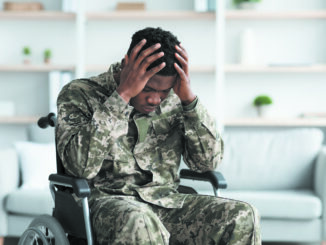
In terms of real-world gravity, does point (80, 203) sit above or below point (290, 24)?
below

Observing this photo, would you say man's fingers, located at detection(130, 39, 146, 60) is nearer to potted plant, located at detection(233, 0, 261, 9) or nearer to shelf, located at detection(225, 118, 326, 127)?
→ shelf, located at detection(225, 118, 326, 127)

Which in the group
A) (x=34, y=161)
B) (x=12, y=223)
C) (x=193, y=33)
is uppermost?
(x=193, y=33)

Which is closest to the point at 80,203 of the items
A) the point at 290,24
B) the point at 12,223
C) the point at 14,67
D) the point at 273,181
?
the point at 12,223

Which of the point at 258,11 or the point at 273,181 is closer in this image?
the point at 273,181

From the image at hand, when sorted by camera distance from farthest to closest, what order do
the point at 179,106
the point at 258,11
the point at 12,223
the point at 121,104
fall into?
the point at 258,11 → the point at 12,223 → the point at 179,106 → the point at 121,104

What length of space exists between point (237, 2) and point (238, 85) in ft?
2.14

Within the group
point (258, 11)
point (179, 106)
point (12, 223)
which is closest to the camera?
point (179, 106)

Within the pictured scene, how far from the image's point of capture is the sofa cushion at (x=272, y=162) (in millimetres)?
3426

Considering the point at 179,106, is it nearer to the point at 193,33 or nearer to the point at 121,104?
the point at 121,104

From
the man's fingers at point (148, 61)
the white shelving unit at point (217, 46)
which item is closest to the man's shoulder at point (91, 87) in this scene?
the man's fingers at point (148, 61)

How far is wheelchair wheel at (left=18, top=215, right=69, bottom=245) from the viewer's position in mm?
1751

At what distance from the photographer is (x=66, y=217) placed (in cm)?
184

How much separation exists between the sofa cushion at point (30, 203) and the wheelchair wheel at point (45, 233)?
122 cm

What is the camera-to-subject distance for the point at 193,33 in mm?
4789
